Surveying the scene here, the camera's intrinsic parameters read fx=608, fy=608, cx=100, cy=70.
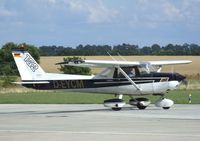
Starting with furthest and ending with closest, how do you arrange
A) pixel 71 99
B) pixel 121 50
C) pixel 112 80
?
pixel 121 50, pixel 71 99, pixel 112 80

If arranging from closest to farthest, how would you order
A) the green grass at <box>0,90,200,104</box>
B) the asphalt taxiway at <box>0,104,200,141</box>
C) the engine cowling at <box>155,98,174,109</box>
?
the asphalt taxiway at <box>0,104,200,141</box>
the engine cowling at <box>155,98,174,109</box>
the green grass at <box>0,90,200,104</box>

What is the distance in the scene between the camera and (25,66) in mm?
27891

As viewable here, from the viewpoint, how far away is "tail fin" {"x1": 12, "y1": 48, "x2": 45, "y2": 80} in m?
27.8

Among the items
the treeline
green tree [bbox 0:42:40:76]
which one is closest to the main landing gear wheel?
green tree [bbox 0:42:40:76]

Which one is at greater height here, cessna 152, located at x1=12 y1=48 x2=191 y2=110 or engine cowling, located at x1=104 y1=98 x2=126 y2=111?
cessna 152, located at x1=12 y1=48 x2=191 y2=110

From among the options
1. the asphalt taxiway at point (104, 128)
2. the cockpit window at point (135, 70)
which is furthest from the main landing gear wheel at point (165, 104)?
the asphalt taxiway at point (104, 128)

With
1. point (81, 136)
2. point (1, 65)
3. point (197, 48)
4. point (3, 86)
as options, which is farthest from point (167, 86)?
point (197, 48)

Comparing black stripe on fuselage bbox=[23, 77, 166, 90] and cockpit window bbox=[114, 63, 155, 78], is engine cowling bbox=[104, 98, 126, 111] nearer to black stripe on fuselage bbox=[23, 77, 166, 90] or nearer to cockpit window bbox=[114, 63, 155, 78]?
black stripe on fuselage bbox=[23, 77, 166, 90]

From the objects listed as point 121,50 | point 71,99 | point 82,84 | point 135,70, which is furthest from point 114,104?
point 121,50

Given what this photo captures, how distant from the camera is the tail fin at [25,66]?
2779cm

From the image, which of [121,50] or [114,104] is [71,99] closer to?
[114,104]

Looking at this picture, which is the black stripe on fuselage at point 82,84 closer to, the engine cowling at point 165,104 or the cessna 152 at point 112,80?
the cessna 152 at point 112,80

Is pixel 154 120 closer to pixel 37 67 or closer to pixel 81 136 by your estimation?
pixel 81 136

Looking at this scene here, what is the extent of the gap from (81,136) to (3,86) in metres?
43.9
